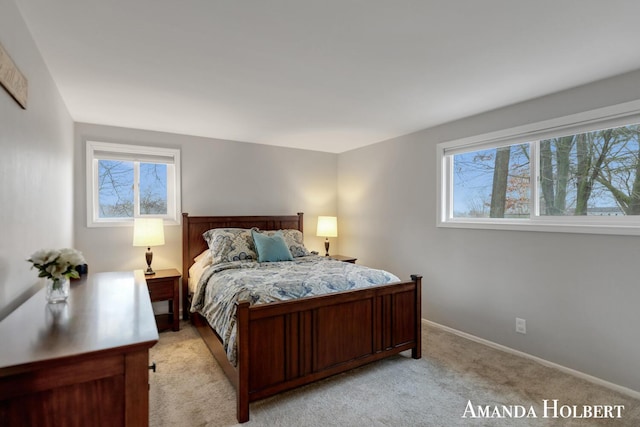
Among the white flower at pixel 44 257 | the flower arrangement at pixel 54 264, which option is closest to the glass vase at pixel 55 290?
the flower arrangement at pixel 54 264

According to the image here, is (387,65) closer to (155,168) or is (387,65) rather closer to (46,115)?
(46,115)

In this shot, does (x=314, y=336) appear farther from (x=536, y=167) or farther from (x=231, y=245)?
(x=536, y=167)

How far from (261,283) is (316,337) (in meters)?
0.58

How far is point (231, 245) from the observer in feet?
11.6

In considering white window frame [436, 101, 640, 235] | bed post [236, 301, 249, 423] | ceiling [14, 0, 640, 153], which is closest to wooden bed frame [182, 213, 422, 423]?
bed post [236, 301, 249, 423]

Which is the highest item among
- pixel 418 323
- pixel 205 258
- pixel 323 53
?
pixel 323 53

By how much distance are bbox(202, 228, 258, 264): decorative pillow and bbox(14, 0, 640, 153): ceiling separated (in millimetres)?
1316

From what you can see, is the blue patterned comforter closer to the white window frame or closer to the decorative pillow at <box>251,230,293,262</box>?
the decorative pillow at <box>251,230,293,262</box>

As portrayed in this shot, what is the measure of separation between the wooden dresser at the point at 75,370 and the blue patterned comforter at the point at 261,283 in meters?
0.96

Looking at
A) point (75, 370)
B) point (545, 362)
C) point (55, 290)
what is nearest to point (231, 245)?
point (55, 290)

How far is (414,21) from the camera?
66.1 inches

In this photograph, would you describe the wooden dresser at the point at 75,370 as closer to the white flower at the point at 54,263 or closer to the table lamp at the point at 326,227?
the white flower at the point at 54,263

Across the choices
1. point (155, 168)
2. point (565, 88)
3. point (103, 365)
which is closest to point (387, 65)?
point (565, 88)

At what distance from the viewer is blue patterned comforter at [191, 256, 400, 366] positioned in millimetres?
2285
